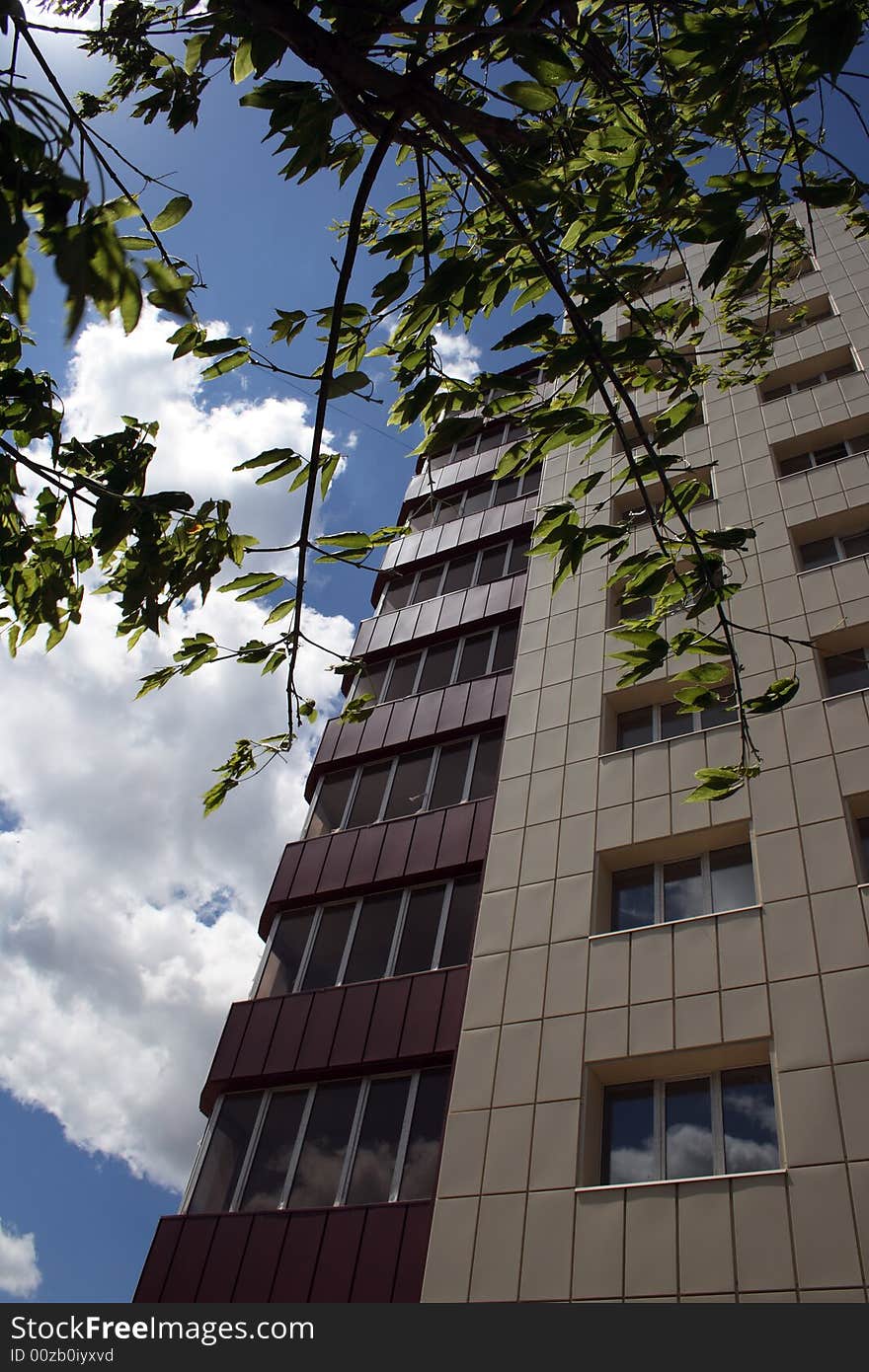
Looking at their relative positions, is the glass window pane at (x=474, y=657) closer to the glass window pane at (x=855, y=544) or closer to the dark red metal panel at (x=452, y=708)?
the dark red metal panel at (x=452, y=708)

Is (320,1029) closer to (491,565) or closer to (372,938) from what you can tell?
(372,938)

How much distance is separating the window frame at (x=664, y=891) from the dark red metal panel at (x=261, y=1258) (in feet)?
14.7

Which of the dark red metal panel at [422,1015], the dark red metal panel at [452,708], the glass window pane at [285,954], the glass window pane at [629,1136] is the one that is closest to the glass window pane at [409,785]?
the dark red metal panel at [452,708]

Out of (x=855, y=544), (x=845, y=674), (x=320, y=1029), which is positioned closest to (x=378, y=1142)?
(x=320, y=1029)

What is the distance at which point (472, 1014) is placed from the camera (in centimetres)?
996

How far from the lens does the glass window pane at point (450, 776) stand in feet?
43.7

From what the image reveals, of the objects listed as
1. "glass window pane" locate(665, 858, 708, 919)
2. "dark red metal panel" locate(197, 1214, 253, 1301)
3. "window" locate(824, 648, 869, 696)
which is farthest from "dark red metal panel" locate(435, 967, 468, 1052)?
"window" locate(824, 648, 869, 696)

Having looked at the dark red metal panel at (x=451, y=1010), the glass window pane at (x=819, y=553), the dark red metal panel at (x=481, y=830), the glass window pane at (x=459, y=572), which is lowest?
the dark red metal panel at (x=451, y=1010)

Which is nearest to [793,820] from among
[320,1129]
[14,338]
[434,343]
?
[320,1129]

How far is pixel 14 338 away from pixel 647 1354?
6872 millimetres

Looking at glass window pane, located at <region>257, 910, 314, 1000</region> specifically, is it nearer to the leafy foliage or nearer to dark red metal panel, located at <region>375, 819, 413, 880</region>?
dark red metal panel, located at <region>375, 819, 413, 880</region>

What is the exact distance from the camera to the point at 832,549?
522 inches

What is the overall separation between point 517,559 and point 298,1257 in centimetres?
1176

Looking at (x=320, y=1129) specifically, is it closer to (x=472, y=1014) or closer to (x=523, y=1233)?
(x=472, y=1014)
